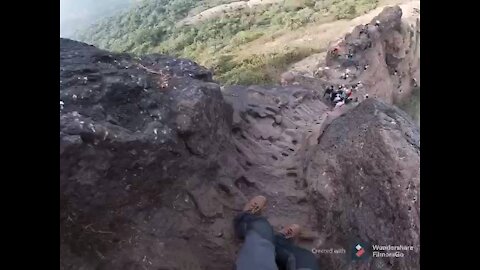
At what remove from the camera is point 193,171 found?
362cm

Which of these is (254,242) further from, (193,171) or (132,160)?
(132,160)

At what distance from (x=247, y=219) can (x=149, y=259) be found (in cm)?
76

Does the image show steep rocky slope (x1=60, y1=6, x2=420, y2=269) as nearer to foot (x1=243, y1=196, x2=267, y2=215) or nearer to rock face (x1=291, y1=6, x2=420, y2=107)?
foot (x1=243, y1=196, x2=267, y2=215)

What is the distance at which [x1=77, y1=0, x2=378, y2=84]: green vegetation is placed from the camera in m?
3.93

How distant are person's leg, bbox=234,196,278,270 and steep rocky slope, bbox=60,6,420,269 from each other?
9 cm

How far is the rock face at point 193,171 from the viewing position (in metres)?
3.15

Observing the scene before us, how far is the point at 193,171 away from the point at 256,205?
54 centimetres

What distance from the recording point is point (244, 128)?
170 inches

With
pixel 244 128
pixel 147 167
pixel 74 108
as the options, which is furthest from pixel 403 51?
pixel 74 108

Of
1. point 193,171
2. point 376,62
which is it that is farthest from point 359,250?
point 376,62

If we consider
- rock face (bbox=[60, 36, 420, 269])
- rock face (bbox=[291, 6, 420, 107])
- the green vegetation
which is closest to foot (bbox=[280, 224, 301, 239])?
rock face (bbox=[60, 36, 420, 269])
